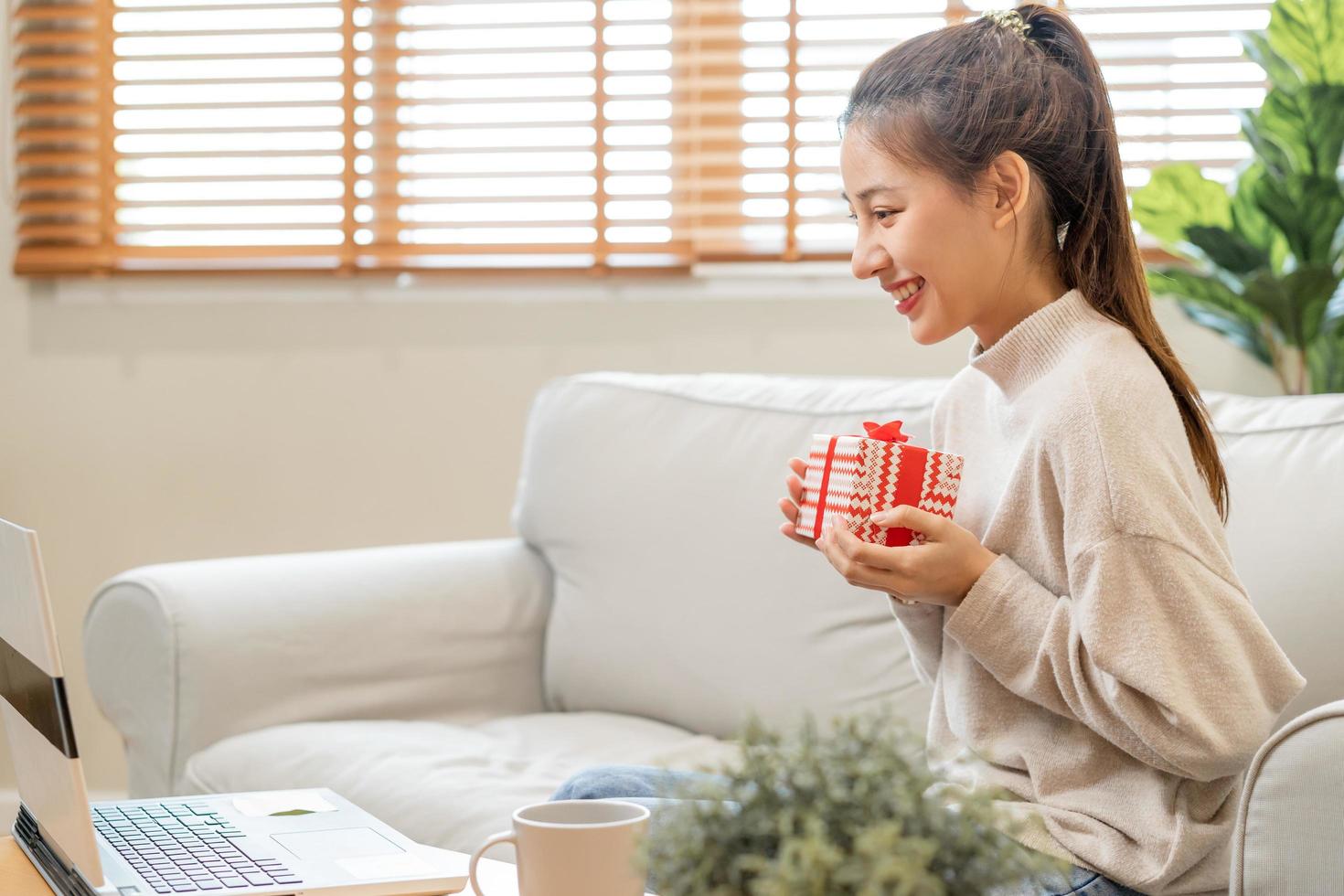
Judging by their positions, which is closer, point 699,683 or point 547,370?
point 699,683

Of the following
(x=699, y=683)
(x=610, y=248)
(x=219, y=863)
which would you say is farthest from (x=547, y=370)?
(x=219, y=863)

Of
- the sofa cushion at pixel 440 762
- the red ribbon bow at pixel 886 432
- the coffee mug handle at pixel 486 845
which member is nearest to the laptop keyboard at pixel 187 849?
the coffee mug handle at pixel 486 845

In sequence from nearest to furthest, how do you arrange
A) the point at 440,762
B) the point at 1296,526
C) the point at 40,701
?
the point at 40,701, the point at 1296,526, the point at 440,762

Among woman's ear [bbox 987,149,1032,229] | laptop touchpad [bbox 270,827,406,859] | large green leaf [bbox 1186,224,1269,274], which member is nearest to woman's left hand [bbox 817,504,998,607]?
woman's ear [bbox 987,149,1032,229]

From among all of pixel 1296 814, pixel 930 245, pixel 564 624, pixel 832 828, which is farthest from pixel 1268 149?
pixel 832 828

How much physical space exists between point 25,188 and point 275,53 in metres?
0.54

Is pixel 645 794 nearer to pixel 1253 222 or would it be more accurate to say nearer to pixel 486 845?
pixel 486 845

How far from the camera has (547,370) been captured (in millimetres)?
2549

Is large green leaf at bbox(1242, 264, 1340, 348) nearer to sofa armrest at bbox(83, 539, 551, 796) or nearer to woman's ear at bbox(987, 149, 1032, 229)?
woman's ear at bbox(987, 149, 1032, 229)

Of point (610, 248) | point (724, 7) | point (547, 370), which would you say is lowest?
point (547, 370)

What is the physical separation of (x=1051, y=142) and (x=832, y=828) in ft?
2.43

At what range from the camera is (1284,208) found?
1903 mm

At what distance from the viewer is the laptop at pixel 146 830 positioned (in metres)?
0.76

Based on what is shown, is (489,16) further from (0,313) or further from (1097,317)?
(1097,317)
